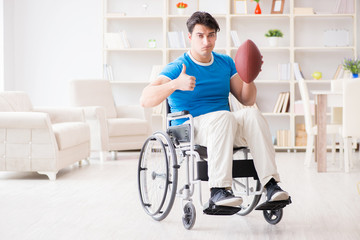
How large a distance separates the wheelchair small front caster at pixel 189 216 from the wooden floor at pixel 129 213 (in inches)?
1.5

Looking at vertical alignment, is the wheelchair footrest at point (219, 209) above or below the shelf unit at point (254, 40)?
below

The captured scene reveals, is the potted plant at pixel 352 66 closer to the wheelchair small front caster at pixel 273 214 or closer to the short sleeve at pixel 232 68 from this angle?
the short sleeve at pixel 232 68

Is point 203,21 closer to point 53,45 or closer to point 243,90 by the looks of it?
point 243,90

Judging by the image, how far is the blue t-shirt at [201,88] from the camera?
9.02 ft

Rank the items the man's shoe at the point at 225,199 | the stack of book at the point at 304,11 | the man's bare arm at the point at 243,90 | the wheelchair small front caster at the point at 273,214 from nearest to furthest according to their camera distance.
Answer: the man's shoe at the point at 225,199, the wheelchair small front caster at the point at 273,214, the man's bare arm at the point at 243,90, the stack of book at the point at 304,11

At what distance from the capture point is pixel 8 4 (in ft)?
23.9

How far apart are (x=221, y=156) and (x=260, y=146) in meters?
0.18

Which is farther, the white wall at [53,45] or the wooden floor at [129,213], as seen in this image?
the white wall at [53,45]

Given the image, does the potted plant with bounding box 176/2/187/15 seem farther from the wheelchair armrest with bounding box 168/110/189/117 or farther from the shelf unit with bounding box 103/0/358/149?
the wheelchair armrest with bounding box 168/110/189/117

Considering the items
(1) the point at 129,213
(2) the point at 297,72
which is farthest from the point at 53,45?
(1) the point at 129,213

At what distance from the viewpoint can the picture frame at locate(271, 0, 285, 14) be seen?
280 inches

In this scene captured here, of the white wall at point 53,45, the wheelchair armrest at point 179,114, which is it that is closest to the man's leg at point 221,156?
the wheelchair armrest at point 179,114

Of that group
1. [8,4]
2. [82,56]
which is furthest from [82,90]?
[8,4]

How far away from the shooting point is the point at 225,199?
237 cm
